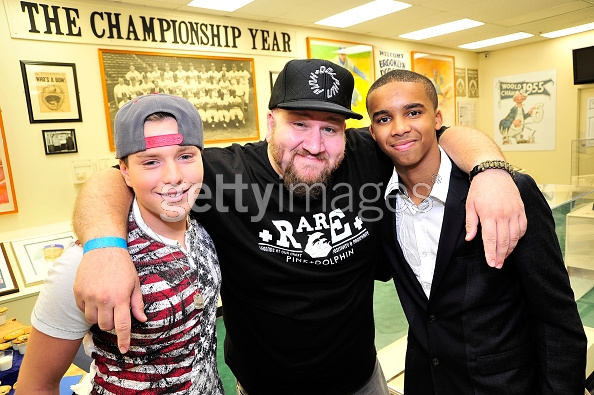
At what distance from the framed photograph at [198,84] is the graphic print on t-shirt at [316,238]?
10.3 ft

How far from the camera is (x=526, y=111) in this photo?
27.2 ft

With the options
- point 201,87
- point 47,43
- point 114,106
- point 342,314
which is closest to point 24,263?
point 114,106

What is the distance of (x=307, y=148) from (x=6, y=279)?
2963 mm

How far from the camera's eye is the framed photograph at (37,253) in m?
3.26

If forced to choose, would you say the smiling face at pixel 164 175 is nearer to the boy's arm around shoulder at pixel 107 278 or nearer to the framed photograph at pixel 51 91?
the boy's arm around shoulder at pixel 107 278

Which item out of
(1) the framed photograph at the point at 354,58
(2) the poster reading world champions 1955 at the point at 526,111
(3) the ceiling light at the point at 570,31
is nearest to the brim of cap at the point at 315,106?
(1) the framed photograph at the point at 354,58

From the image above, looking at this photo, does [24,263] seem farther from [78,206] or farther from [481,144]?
[481,144]

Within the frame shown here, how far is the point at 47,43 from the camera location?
3.56m

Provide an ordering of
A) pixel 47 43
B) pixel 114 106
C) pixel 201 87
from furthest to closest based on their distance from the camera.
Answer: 1. pixel 201 87
2. pixel 114 106
3. pixel 47 43

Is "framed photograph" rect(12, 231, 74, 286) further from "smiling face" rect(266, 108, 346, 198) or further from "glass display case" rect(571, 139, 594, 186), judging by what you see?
"glass display case" rect(571, 139, 594, 186)

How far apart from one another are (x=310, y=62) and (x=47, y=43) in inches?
124

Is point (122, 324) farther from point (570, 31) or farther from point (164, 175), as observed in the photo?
point (570, 31)

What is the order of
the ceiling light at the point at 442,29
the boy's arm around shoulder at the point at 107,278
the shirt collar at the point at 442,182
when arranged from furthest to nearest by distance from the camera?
the ceiling light at the point at 442,29 → the shirt collar at the point at 442,182 → the boy's arm around shoulder at the point at 107,278

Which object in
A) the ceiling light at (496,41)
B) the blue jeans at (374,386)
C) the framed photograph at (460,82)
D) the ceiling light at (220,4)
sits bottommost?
the blue jeans at (374,386)
